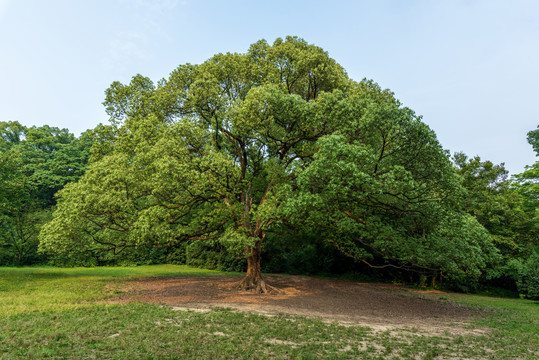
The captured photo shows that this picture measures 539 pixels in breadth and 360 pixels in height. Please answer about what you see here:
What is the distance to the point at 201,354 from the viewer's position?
20.1ft

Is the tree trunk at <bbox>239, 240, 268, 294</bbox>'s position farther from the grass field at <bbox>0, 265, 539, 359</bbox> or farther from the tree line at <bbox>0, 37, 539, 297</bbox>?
the grass field at <bbox>0, 265, 539, 359</bbox>

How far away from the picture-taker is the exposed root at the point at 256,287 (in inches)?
629

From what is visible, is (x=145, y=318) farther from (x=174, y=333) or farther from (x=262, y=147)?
(x=262, y=147)

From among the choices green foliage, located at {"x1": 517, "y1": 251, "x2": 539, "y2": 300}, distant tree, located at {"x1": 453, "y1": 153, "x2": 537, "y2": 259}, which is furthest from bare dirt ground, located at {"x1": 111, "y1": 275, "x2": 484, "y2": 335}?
distant tree, located at {"x1": 453, "y1": 153, "x2": 537, "y2": 259}

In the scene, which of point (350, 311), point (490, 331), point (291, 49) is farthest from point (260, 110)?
point (490, 331)

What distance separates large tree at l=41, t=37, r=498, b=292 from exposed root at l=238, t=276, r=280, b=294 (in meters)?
0.09

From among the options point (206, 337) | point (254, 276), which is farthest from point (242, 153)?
Result: point (206, 337)

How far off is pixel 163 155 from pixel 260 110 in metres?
4.89

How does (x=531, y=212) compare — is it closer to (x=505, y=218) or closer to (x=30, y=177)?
(x=505, y=218)

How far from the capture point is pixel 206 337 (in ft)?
23.6

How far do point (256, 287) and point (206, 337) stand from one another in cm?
934

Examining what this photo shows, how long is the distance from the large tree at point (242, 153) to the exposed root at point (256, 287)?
0.31ft

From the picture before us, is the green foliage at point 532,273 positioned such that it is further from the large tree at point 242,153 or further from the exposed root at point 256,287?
the exposed root at point 256,287

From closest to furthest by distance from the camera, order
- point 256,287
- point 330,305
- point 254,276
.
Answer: point 330,305 → point 256,287 → point 254,276
